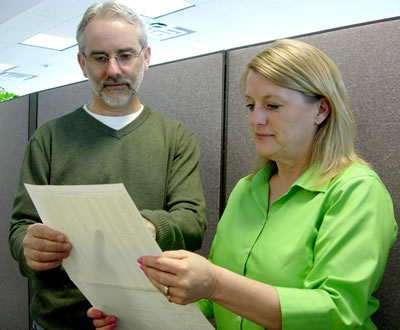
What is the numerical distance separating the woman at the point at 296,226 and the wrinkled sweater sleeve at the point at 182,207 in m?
0.06

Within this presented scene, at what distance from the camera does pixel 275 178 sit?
1.03 metres

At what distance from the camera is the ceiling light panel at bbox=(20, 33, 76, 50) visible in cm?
584

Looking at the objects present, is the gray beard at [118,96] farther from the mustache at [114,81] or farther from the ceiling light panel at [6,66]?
the ceiling light panel at [6,66]

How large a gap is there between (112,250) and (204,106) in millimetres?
726

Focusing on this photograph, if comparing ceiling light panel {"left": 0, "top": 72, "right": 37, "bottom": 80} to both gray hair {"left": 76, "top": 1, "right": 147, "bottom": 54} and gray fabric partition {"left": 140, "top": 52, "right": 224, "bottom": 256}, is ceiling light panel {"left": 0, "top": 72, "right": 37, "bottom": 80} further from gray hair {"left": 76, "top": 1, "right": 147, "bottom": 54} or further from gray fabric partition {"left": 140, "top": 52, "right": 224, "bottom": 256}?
gray hair {"left": 76, "top": 1, "right": 147, "bottom": 54}

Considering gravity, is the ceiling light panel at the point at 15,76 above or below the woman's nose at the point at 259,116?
above

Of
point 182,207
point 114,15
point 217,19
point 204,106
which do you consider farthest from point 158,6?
point 182,207

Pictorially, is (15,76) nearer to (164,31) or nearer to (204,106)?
(164,31)

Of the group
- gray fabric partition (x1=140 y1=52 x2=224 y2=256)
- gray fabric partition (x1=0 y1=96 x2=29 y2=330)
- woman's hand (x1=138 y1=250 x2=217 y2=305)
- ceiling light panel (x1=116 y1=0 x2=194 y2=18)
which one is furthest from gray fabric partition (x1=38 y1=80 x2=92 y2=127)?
ceiling light panel (x1=116 y1=0 x2=194 y2=18)

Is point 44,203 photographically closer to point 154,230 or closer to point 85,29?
point 154,230

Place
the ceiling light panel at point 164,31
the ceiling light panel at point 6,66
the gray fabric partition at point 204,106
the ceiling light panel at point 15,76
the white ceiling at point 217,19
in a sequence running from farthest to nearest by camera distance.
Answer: the ceiling light panel at point 15,76
the ceiling light panel at point 6,66
the ceiling light panel at point 164,31
the white ceiling at point 217,19
the gray fabric partition at point 204,106

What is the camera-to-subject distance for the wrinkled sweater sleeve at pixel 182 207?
917mm

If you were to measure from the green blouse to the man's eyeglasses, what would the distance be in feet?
1.45

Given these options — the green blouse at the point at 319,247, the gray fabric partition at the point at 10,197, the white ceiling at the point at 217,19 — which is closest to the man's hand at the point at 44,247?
the green blouse at the point at 319,247
